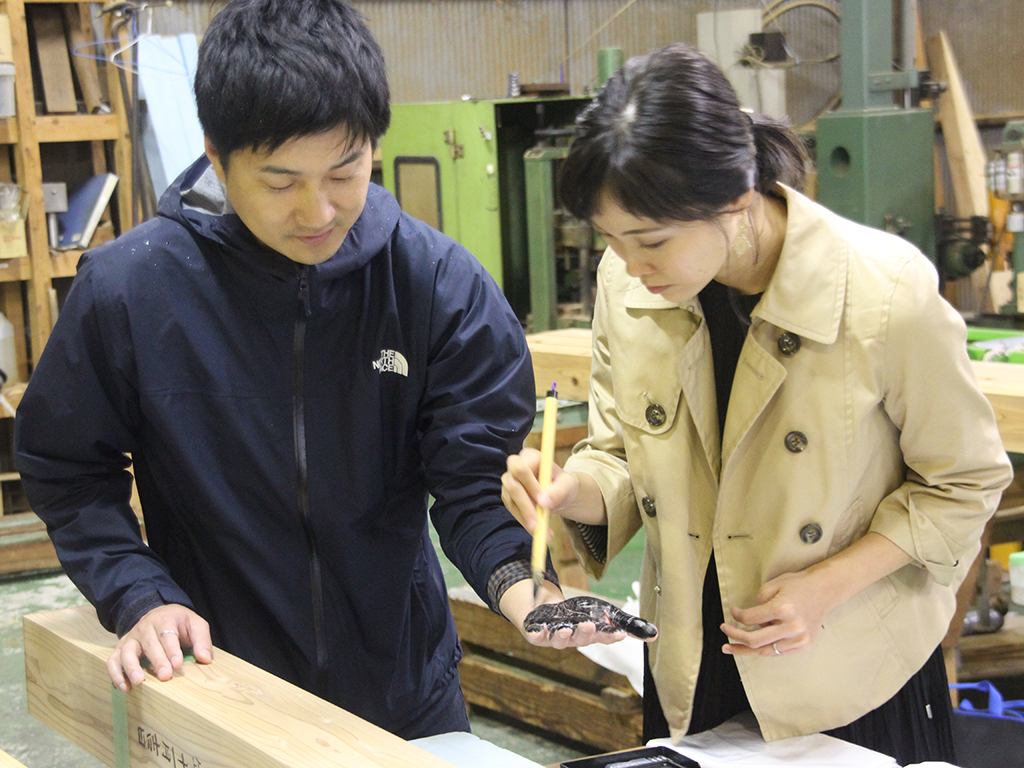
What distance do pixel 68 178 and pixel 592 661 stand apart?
3340 millimetres

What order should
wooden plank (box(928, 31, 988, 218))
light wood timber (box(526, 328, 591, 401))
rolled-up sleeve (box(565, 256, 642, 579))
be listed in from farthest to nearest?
1. wooden plank (box(928, 31, 988, 218))
2. light wood timber (box(526, 328, 591, 401))
3. rolled-up sleeve (box(565, 256, 642, 579))

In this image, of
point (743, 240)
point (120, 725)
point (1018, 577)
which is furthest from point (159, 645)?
point (1018, 577)

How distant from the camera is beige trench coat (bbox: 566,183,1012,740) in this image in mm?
1285

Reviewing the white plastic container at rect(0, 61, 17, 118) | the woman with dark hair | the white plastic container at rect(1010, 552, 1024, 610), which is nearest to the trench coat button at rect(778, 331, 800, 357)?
the woman with dark hair

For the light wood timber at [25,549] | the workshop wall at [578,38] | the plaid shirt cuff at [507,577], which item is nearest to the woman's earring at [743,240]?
the plaid shirt cuff at [507,577]

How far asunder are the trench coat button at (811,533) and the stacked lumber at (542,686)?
1.33 metres

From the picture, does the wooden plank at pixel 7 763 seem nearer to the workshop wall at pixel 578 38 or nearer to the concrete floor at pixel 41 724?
the concrete floor at pixel 41 724

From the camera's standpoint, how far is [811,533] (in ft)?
4.44

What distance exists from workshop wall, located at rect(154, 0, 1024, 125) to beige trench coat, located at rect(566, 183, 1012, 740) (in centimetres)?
531

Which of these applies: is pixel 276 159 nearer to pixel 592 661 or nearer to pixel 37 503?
pixel 37 503

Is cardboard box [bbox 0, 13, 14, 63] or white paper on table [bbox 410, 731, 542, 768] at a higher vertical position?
cardboard box [bbox 0, 13, 14, 63]

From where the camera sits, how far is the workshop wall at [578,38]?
6.55 metres

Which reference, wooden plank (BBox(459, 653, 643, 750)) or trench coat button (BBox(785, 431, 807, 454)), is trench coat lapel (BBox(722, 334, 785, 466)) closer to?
trench coat button (BBox(785, 431, 807, 454))

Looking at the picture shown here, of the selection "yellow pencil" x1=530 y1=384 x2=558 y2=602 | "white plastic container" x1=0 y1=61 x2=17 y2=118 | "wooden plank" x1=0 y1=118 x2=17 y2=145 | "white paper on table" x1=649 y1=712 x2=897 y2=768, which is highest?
"white plastic container" x1=0 y1=61 x2=17 y2=118
